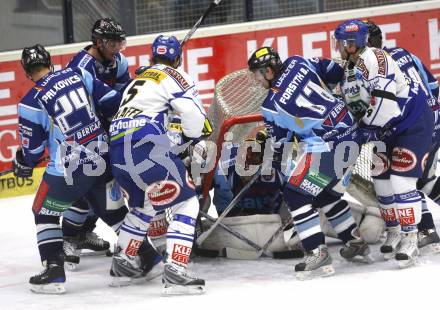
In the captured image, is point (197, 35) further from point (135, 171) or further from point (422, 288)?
point (422, 288)

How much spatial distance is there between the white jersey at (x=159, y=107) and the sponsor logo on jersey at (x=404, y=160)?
40.5 inches

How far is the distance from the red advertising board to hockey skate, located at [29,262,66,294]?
142 inches

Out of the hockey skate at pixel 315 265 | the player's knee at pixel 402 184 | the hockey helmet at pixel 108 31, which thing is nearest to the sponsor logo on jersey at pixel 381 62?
the player's knee at pixel 402 184

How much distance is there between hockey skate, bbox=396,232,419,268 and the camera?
5180 mm

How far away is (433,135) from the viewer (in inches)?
221

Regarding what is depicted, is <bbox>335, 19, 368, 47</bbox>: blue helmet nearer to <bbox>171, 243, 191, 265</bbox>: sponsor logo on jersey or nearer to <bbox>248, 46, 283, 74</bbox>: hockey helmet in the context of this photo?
<bbox>248, 46, 283, 74</bbox>: hockey helmet

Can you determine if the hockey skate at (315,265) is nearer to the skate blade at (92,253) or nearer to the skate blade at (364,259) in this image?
the skate blade at (364,259)

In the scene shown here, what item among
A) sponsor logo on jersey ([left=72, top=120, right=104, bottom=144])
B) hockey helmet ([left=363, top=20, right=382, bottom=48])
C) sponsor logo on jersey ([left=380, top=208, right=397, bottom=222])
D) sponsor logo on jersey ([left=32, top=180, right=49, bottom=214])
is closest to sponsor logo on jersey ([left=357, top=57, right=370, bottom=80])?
hockey helmet ([left=363, top=20, right=382, bottom=48])

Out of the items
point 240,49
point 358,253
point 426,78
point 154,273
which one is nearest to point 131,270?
point 154,273

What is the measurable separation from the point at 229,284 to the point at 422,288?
990mm

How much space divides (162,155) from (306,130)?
765 mm

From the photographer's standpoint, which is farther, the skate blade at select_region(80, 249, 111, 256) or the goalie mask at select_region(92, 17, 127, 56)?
the skate blade at select_region(80, 249, 111, 256)

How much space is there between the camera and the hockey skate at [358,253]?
5414 millimetres

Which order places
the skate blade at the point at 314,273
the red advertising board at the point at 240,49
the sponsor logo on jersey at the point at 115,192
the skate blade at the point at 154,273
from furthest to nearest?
the red advertising board at the point at 240,49
the sponsor logo on jersey at the point at 115,192
the skate blade at the point at 154,273
the skate blade at the point at 314,273
